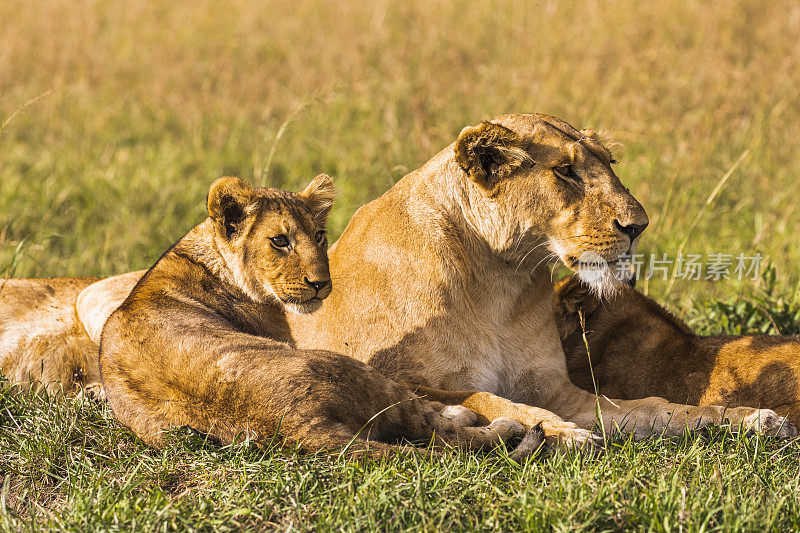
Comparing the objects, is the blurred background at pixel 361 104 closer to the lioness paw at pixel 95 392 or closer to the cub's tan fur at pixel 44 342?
the cub's tan fur at pixel 44 342

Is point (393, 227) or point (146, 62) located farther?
point (146, 62)

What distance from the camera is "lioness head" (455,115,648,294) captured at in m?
3.95

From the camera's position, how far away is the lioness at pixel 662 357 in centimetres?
423

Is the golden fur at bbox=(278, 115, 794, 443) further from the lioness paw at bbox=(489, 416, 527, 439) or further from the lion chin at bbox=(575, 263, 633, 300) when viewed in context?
the lioness paw at bbox=(489, 416, 527, 439)

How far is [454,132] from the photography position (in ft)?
28.0

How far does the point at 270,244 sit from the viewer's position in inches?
163

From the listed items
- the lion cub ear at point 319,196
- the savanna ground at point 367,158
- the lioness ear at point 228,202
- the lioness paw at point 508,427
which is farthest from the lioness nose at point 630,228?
the lioness ear at point 228,202

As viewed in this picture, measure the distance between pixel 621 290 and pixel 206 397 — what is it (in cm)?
226

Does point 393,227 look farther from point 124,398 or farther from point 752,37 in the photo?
point 752,37

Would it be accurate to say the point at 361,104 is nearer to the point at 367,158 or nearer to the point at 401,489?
the point at 367,158

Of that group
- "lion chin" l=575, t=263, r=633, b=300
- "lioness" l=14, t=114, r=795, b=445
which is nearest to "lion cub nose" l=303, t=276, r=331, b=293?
"lioness" l=14, t=114, r=795, b=445

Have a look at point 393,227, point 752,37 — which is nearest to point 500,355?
point 393,227

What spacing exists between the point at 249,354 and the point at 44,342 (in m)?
1.97

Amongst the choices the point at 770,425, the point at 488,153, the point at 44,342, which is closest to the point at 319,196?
the point at 488,153
